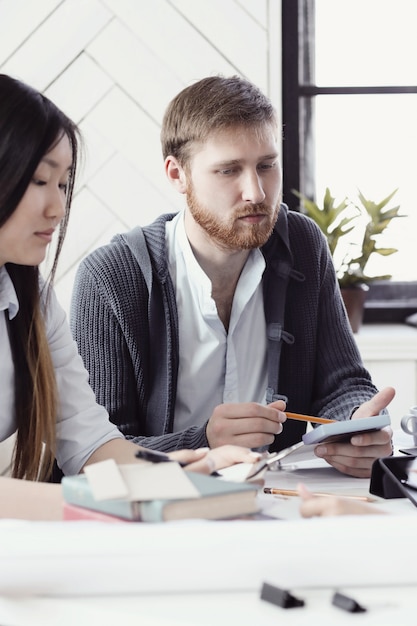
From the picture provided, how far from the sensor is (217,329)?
6.09 ft

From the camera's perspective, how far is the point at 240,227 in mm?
1823

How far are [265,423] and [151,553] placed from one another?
26.9 inches

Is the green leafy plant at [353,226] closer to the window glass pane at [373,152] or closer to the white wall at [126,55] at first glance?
the window glass pane at [373,152]

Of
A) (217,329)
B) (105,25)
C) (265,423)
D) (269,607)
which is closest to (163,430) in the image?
(217,329)

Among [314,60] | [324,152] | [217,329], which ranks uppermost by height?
[314,60]

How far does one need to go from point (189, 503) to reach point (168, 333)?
3.14ft

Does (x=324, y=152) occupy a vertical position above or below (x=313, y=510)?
above

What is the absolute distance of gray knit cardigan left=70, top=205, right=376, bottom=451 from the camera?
5.79 ft

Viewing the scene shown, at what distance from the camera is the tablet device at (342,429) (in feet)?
4.42

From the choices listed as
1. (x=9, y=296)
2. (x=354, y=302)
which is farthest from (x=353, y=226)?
(x=9, y=296)

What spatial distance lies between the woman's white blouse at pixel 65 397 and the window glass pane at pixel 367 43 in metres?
1.63

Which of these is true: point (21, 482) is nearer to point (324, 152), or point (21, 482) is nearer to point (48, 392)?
point (48, 392)

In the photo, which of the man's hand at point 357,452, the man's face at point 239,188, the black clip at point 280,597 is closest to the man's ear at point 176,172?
the man's face at point 239,188

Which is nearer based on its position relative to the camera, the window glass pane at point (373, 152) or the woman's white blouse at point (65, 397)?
the woman's white blouse at point (65, 397)
